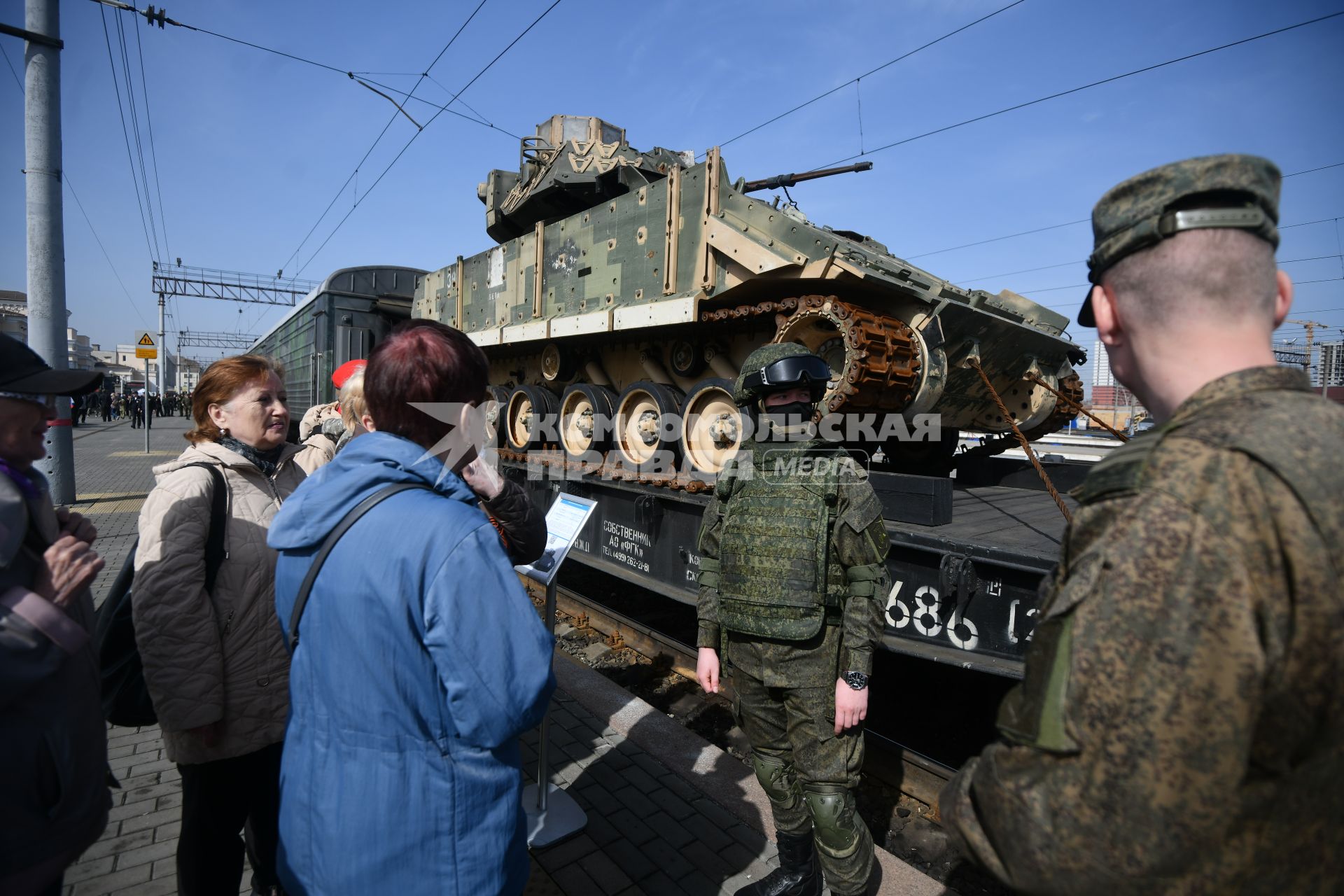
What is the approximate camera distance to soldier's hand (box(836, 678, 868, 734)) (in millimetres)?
2371

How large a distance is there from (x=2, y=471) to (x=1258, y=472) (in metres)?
Result: 2.25

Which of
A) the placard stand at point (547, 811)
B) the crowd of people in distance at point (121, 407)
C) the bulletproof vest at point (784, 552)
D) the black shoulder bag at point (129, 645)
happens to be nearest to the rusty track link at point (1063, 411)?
the bulletproof vest at point (784, 552)

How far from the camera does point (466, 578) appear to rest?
1.34 metres

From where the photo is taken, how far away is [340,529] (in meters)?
1.41

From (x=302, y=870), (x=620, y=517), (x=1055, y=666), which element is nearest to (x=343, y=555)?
(x=302, y=870)

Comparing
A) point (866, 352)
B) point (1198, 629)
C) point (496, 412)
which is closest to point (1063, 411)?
point (866, 352)

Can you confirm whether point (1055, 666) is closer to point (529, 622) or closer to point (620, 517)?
point (529, 622)

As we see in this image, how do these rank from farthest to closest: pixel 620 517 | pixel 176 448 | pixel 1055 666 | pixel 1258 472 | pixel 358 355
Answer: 1. pixel 176 448
2. pixel 358 355
3. pixel 620 517
4. pixel 1055 666
5. pixel 1258 472

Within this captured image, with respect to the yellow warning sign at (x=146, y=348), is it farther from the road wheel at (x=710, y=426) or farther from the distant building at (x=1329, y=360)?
the distant building at (x=1329, y=360)

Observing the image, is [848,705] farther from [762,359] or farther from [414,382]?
[414,382]

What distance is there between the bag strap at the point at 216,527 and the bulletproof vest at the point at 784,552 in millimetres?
1672

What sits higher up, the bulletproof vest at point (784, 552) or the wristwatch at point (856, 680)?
the bulletproof vest at point (784, 552)

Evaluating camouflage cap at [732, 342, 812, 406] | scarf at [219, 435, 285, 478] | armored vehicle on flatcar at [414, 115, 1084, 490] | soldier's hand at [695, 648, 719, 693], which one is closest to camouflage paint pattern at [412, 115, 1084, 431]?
armored vehicle on flatcar at [414, 115, 1084, 490]

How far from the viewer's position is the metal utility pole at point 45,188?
614 centimetres
